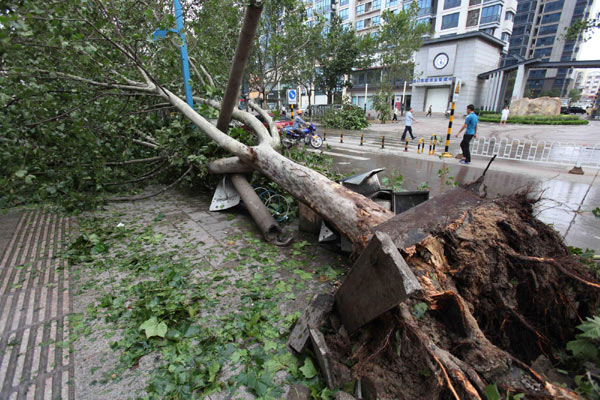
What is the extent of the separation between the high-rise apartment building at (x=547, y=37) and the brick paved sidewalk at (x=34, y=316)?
79055mm

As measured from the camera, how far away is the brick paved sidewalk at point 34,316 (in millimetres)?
2037

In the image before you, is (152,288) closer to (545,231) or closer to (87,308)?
(87,308)

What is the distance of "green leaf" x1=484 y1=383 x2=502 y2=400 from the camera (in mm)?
1396

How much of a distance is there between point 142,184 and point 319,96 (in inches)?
1965

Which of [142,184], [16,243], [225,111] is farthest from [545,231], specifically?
[142,184]

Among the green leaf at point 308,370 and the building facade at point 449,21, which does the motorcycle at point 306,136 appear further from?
the building facade at point 449,21

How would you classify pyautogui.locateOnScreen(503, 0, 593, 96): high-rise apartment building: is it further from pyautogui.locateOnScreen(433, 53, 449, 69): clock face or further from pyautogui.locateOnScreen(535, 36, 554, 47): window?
pyautogui.locateOnScreen(433, 53, 449, 69): clock face

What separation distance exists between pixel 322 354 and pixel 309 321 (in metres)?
0.32

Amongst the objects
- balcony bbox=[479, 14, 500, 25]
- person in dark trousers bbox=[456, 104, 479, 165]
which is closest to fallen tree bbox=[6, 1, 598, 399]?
person in dark trousers bbox=[456, 104, 479, 165]

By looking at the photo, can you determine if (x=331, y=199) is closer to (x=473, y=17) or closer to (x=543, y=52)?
(x=473, y=17)

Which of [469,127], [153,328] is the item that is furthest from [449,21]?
[153,328]

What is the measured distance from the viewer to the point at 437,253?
229 cm

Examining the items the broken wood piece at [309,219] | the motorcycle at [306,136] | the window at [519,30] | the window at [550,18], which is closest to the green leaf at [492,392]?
the broken wood piece at [309,219]

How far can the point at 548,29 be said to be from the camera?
217 ft
